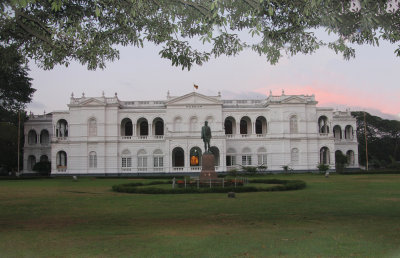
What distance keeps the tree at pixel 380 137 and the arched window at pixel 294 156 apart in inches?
942

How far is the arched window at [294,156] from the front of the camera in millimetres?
53156

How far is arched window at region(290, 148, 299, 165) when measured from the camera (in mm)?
53156

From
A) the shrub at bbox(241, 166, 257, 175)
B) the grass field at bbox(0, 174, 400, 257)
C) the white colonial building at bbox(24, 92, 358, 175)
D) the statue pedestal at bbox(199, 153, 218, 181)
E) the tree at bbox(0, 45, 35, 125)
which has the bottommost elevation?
the grass field at bbox(0, 174, 400, 257)

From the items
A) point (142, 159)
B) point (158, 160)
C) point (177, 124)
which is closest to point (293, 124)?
point (177, 124)

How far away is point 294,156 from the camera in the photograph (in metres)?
53.3

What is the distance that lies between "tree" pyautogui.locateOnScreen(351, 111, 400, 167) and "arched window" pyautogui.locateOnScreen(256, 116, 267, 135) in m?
23.5

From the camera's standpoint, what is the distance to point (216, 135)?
50594 millimetres

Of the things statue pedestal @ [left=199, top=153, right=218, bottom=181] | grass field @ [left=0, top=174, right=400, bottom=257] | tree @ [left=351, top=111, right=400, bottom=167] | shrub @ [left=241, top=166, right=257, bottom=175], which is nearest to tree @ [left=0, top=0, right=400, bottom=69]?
grass field @ [left=0, top=174, right=400, bottom=257]

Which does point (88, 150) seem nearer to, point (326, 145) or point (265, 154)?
point (265, 154)

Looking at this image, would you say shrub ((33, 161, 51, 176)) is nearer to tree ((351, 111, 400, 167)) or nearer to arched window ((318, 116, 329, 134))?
arched window ((318, 116, 329, 134))

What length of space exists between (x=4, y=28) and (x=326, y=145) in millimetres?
48387

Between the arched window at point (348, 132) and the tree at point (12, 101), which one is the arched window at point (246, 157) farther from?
the tree at point (12, 101)

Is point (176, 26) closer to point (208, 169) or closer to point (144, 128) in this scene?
point (208, 169)

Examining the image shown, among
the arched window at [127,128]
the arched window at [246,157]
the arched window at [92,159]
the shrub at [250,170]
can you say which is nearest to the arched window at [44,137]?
the arched window at [92,159]
